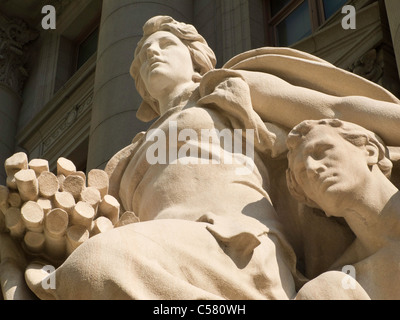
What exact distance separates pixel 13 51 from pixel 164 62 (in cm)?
1408

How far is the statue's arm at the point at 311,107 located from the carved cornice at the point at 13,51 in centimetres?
1444

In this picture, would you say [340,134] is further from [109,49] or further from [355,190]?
[109,49]

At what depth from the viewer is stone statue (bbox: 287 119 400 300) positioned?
3756 millimetres

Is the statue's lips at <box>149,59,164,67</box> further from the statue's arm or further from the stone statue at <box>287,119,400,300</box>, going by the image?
A: the stone statue at <box>287,119,400,300</box>

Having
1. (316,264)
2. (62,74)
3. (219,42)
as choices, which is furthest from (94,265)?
(62,74)

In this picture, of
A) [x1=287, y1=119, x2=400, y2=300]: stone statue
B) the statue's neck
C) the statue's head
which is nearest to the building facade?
the statue's head

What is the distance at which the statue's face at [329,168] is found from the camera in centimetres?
388

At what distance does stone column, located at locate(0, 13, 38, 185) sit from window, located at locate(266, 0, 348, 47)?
21.9ft

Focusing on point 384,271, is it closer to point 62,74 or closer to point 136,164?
point 136,164

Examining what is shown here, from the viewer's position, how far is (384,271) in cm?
373

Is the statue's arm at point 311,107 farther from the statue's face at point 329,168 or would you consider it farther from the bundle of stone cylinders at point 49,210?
the bundle of stone cylinders at point 49,210

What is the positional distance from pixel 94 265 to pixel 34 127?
14.3 meters

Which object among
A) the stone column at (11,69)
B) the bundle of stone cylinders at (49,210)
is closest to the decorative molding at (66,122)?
the stone column at (11,69)

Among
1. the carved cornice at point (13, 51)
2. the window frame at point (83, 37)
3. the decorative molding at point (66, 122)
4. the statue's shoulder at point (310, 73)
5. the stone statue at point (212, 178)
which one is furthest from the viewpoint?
the carved cornice at point (13, 51)
